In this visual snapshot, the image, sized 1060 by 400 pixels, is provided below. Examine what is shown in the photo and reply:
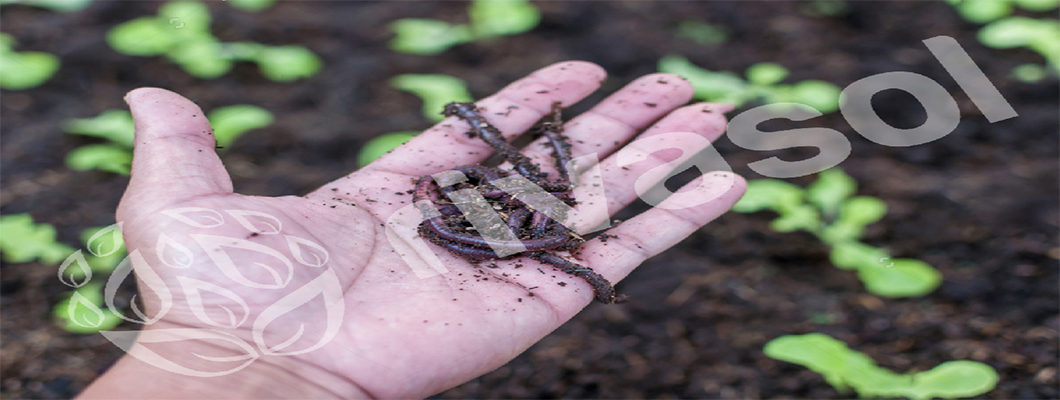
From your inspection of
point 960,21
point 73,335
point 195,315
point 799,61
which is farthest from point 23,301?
point 960,21

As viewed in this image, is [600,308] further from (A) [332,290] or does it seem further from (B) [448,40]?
(B) [448,40]

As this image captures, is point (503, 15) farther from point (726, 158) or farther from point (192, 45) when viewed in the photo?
point (192, 45)

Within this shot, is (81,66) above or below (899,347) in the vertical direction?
below

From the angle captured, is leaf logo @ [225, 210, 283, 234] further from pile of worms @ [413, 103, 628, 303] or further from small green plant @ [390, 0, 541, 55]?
small green plant @ [390, 0, 541, 55]

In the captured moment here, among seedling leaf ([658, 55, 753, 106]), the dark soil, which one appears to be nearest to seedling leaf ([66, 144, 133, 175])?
the dark soil

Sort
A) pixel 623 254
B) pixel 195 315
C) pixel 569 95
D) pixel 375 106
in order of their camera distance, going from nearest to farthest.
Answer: pixel 195 315 < pixel 623 254 < pixel 569 95 < pixel 375 106

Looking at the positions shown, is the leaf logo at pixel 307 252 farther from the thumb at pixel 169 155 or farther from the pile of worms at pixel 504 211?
the pile of worms at pixel 504 211
